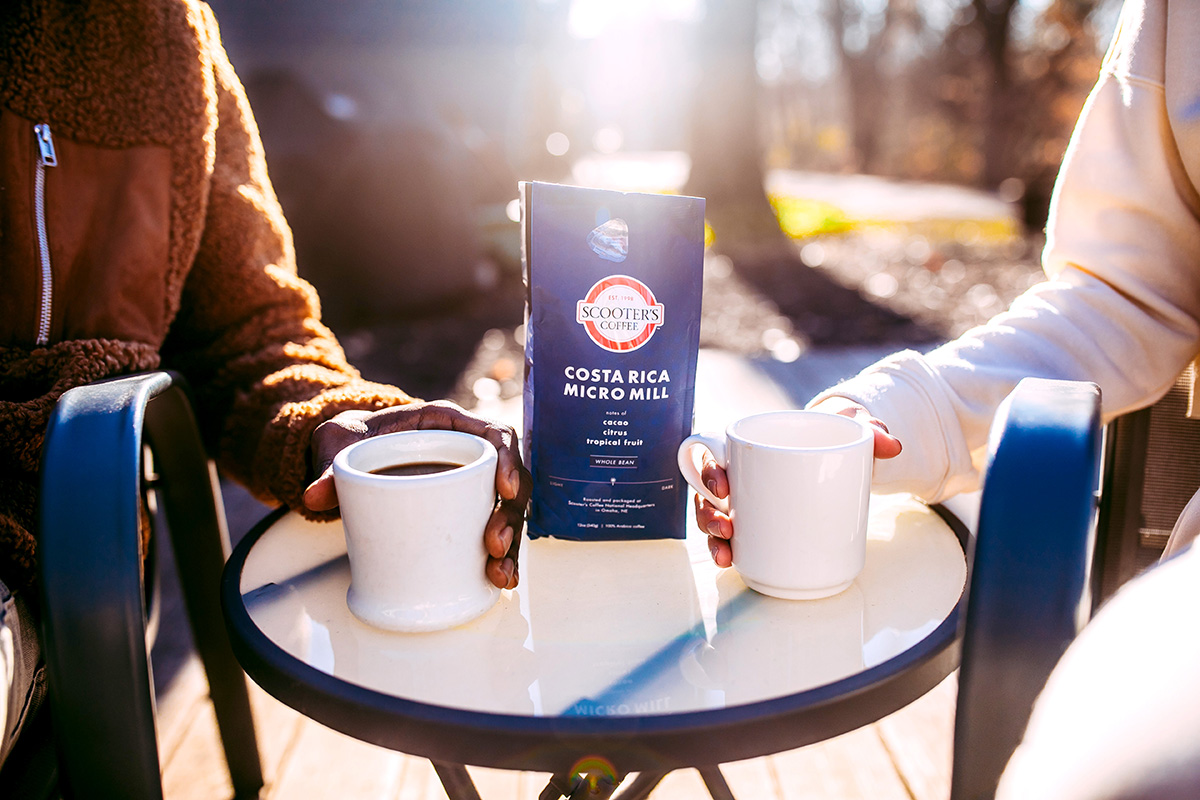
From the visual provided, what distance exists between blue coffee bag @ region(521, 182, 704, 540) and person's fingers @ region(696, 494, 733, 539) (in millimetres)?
65

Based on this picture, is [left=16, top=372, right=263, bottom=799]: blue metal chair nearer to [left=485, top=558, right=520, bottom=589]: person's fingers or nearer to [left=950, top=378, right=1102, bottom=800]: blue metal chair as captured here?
[left=485, top=558, right=520, bottom=589]: person's fingers

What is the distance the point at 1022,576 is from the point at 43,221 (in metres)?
1.10

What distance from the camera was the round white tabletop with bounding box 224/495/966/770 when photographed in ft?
1.98

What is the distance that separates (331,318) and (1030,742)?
4439mm

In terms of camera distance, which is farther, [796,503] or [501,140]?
[501,140]

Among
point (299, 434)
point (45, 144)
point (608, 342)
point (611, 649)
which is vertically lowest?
point (611, 649)

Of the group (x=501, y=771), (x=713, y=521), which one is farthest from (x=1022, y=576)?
(x=501, y=771)

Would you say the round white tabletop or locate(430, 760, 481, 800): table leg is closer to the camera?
the round white tabletop

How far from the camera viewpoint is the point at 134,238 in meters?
1.01

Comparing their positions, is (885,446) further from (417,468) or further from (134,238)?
(134,238)

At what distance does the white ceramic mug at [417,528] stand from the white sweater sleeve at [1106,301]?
0.45 metres

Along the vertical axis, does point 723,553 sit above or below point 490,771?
above

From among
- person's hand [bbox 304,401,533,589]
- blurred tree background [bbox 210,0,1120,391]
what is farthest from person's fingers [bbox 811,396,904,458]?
blurred tree background [bbox 210,0,1120,391]

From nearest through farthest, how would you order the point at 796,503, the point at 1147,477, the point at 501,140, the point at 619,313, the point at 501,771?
1. the point at 796,503
2. the point at 619,313
3. the point at 1147,477
4. the point at 501,771
5. the point at 501,140
